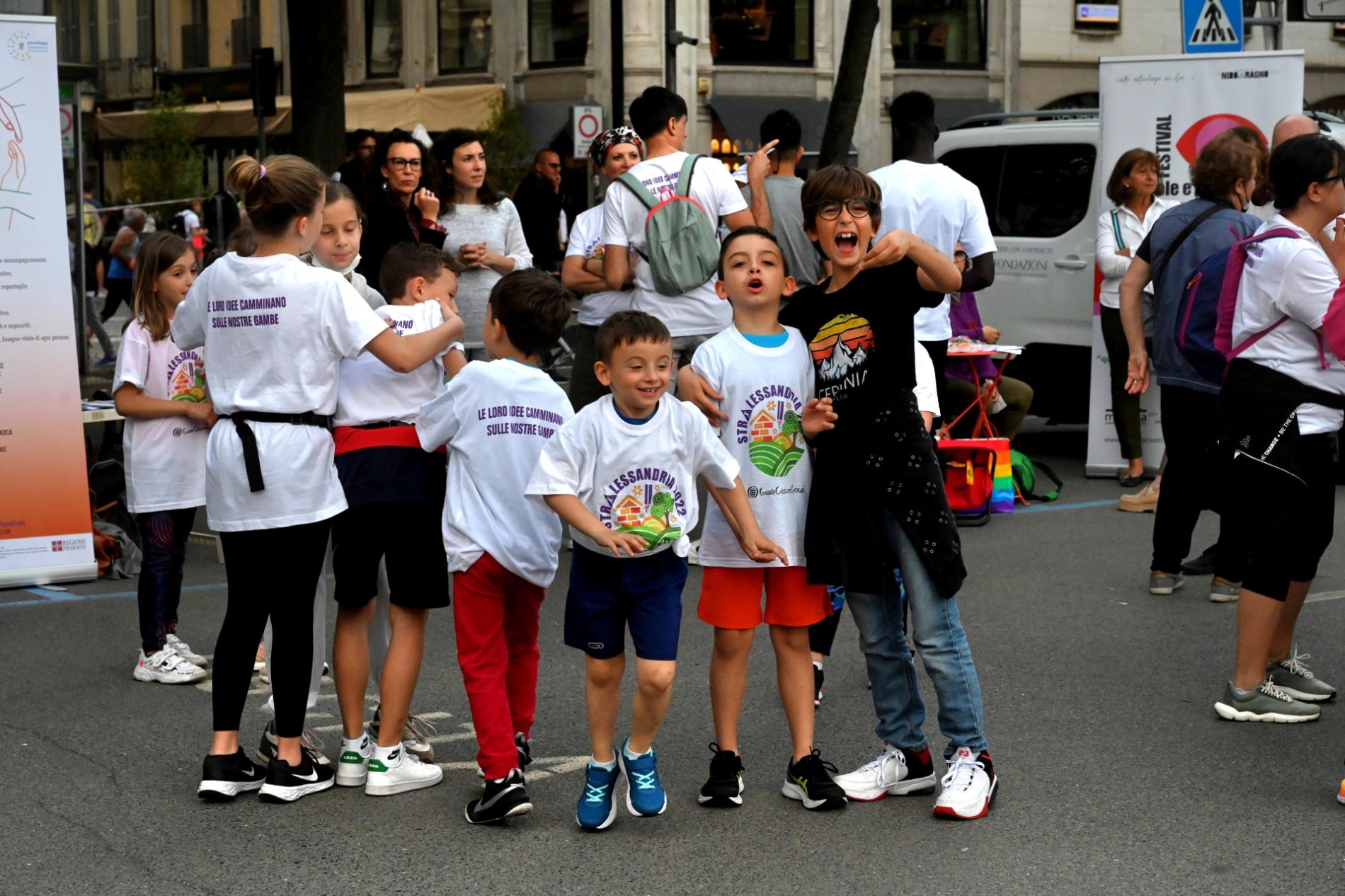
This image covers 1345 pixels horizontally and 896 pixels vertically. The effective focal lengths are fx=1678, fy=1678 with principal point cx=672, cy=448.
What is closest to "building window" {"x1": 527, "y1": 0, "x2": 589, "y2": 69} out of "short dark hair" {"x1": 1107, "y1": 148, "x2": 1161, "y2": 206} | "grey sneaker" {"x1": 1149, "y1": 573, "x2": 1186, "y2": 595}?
"short dark hair" {"x1": 1107, "y1": 148, "x2": 1161, "y2": 206}

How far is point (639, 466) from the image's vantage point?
443 cm

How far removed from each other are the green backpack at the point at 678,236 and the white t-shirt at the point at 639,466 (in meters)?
2.78

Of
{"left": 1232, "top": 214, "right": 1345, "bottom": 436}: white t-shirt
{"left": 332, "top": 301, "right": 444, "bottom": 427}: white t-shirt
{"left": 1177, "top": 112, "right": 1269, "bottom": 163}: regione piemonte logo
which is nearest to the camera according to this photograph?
{"left": 332, "top": 301, "right": 444, "bottom": 427}: white t-shirt

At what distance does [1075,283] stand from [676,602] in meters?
7.23

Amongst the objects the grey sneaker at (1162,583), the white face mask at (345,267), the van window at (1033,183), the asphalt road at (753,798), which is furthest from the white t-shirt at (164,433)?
the van window at (1033,183)

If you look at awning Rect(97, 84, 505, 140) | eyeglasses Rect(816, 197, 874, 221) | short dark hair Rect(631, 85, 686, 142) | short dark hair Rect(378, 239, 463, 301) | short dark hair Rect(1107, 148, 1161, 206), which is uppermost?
awning Rect(97, 84, 505, 140)

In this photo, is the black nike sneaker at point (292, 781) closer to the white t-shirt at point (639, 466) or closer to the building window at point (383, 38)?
the white t-shirt at point (639, 466)

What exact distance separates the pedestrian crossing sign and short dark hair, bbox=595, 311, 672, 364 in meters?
8.61

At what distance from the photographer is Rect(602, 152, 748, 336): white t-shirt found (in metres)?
7.19

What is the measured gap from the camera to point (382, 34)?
37.5 m

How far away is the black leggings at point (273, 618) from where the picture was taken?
15.8 feet

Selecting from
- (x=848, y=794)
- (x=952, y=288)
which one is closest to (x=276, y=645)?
(x=848, y=794)

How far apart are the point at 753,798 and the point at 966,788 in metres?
0.61

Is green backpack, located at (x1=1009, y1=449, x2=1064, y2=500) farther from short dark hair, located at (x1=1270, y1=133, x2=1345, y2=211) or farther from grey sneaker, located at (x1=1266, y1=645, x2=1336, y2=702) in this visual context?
short dark hair, located at (x1=1270, y1=133, x2=1345, y2=211)
